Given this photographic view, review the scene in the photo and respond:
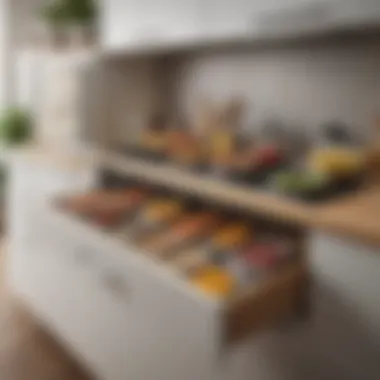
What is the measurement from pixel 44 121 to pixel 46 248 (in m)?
0.77

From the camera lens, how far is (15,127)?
2439 millimetres

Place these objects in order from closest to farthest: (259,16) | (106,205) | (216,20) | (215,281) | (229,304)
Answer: (229,304) < (215,281) < (259,16) < (216,20) < (106,205)

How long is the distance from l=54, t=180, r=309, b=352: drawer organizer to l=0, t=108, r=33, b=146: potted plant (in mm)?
731

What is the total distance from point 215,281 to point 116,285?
31 cm

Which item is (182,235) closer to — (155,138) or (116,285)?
(116,285)

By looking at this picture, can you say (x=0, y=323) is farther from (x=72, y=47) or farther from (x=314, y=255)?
(x=314, y=255)

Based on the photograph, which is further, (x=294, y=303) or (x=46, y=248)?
(x=46, y=248)

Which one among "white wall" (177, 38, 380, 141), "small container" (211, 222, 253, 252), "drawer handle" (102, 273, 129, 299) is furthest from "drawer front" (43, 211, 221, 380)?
"white wall" (177, 38, 380, 141)

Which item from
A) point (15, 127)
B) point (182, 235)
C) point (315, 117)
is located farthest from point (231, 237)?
point (15, 127)

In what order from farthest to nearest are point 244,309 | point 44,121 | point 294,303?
point 44,121, point 294,303, point 244,309

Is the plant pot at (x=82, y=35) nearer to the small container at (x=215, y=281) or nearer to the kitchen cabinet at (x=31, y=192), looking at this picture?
the kitchen cabinet at (x=31, y=192)

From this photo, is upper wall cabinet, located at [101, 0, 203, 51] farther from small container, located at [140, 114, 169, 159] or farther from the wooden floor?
the wooden floor

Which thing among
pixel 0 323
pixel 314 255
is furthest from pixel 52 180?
pixel 314 255

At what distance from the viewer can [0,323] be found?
2283mm
